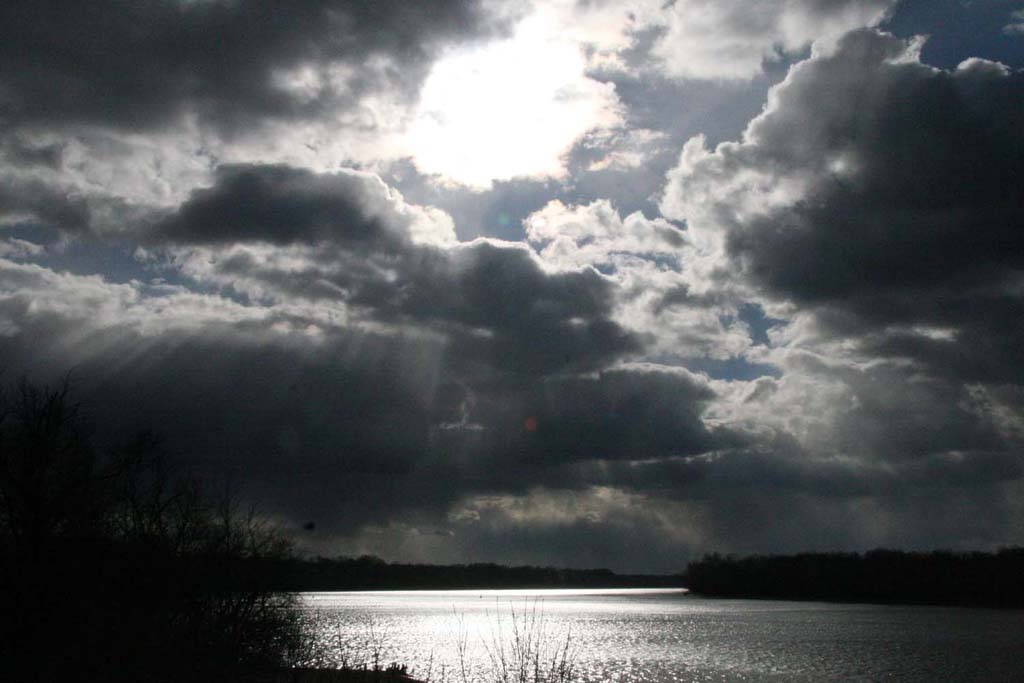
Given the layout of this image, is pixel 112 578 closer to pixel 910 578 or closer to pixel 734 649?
pixel 734 649

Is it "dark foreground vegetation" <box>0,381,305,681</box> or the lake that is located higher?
"dark foreground vegetation" <box>0,381,305,681</box>

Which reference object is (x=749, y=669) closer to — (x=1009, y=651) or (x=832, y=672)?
(x=832, y=672)

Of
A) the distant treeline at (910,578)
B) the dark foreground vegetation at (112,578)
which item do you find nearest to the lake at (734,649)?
the dark foreground vegetation at (112,578)

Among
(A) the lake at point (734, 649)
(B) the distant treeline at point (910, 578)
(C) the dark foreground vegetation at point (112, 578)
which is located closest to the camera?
(C) the dark foreground vegetation at point (112, 578)

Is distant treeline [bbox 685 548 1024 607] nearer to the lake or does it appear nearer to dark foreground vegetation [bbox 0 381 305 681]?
the lake

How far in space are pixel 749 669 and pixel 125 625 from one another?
4333 centimetres

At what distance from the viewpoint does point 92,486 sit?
94.8ft

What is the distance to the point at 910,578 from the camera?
159 m

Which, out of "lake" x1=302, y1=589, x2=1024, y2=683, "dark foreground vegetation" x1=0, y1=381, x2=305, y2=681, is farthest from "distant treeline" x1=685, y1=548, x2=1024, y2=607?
"dark foreground vegetation" x1=0, y1=381, x2=305, y2=681

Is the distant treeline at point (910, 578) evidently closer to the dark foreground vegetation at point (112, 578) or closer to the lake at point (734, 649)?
the lake at point (734, 649)

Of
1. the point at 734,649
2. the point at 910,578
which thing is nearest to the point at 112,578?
the point at 734,649

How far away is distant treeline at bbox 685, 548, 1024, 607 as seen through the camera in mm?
143500

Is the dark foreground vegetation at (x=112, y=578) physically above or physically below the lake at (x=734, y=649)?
above

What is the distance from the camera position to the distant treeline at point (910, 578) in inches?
5650
